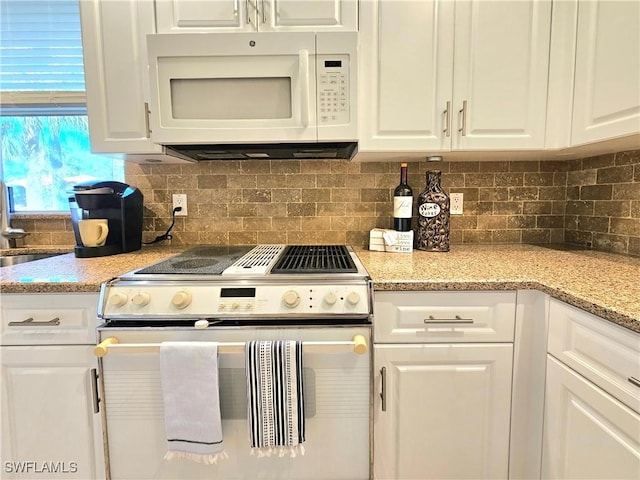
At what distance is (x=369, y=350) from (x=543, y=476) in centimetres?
68

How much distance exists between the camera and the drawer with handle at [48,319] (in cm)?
114

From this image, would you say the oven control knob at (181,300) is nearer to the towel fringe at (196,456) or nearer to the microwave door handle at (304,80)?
the towel fringe at (196,456)

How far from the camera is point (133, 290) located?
43.6 inches

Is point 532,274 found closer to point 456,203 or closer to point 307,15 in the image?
point 456,203

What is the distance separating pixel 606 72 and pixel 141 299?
1742 mm

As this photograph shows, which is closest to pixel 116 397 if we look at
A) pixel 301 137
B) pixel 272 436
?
pixel 272 436

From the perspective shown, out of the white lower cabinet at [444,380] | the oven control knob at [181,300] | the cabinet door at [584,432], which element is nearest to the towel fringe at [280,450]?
the white lower cabinet at [444,380]

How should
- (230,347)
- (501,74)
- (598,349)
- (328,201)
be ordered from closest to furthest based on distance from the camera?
(598,349) → (230,347) → (501,74) → (328,201)

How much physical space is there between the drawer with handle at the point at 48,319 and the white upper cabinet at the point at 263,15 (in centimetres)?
113

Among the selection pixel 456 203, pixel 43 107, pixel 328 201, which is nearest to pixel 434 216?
pixel 456 203

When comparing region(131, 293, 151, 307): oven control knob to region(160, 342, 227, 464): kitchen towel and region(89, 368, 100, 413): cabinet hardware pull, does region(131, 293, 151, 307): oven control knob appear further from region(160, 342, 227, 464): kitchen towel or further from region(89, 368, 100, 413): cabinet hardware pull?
region(89, 368, 100, 413): cabinet hardware pull

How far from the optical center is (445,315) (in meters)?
1.13

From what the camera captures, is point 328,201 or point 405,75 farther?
point 328,201

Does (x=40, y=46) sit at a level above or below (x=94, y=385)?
above
